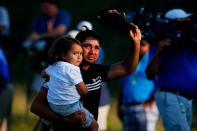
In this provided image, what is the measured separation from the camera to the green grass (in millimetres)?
15712

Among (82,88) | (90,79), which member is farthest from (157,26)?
(82,88)

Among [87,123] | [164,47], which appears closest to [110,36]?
[164,47]

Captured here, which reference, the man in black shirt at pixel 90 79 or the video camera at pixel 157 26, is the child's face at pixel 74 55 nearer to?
the man in black shirt at pixel 90 79

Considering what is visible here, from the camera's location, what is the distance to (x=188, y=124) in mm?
9891

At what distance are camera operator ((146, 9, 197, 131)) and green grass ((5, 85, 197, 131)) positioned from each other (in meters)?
5.53

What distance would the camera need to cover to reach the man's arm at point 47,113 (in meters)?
8.45

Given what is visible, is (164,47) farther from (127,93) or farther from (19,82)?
(19,82)

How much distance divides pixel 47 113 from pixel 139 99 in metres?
3.87

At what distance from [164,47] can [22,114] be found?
6582 mm

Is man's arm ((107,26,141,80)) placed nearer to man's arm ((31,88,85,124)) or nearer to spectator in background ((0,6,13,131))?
man's arm ((31,88,85,124))

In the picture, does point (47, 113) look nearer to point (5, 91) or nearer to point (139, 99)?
point (139, 99)

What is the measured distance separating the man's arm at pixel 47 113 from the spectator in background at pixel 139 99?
3741 millimetres

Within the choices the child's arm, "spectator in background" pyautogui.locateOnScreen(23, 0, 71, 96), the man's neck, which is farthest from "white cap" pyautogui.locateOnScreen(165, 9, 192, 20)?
"spectator in background" pyautogui.locateOnScreen(23, 0, 71, 96)

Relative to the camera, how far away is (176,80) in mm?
9953
